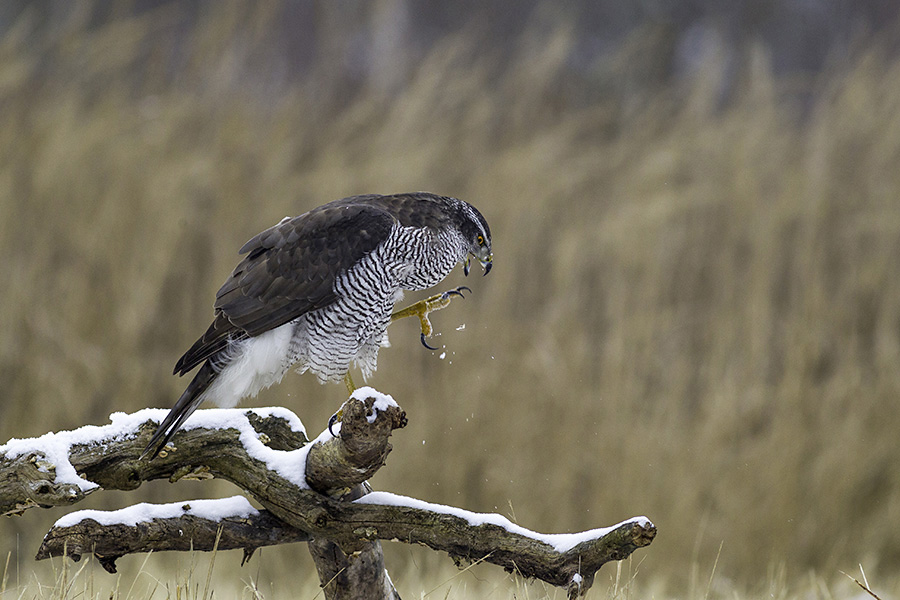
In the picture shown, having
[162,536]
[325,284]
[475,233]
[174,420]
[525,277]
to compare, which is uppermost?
[525,277]

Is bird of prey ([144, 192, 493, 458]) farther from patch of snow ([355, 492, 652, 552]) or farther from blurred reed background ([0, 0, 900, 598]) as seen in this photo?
blurred reed background ([0, 0, 900, 598])

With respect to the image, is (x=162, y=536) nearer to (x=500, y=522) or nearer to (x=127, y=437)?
(x=127, y=437)

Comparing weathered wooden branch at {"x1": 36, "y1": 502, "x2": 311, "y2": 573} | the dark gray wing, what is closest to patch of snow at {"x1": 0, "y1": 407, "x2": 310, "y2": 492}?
weathered wooden branch at {"x1": 36, "y1": 502, "x2": 311, "y2": 573}

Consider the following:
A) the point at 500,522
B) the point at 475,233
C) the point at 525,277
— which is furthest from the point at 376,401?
the point at 525,277

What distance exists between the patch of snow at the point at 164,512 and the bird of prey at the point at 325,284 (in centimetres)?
32

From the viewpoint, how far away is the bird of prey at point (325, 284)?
2.55m

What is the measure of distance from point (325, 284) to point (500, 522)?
2.74 ft

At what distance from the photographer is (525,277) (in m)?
4.45

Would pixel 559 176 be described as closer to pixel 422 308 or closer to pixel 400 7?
pixel 422 308

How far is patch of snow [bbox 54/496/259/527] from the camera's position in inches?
85.6

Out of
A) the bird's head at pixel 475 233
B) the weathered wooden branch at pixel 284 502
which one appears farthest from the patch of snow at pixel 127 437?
the bird's head at pixel 475 233

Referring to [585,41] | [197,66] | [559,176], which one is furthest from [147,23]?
[585,41]

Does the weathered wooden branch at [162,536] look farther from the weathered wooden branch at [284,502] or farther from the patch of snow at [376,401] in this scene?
the patch of snow at [376,401]

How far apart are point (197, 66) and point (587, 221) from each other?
2.00 m
